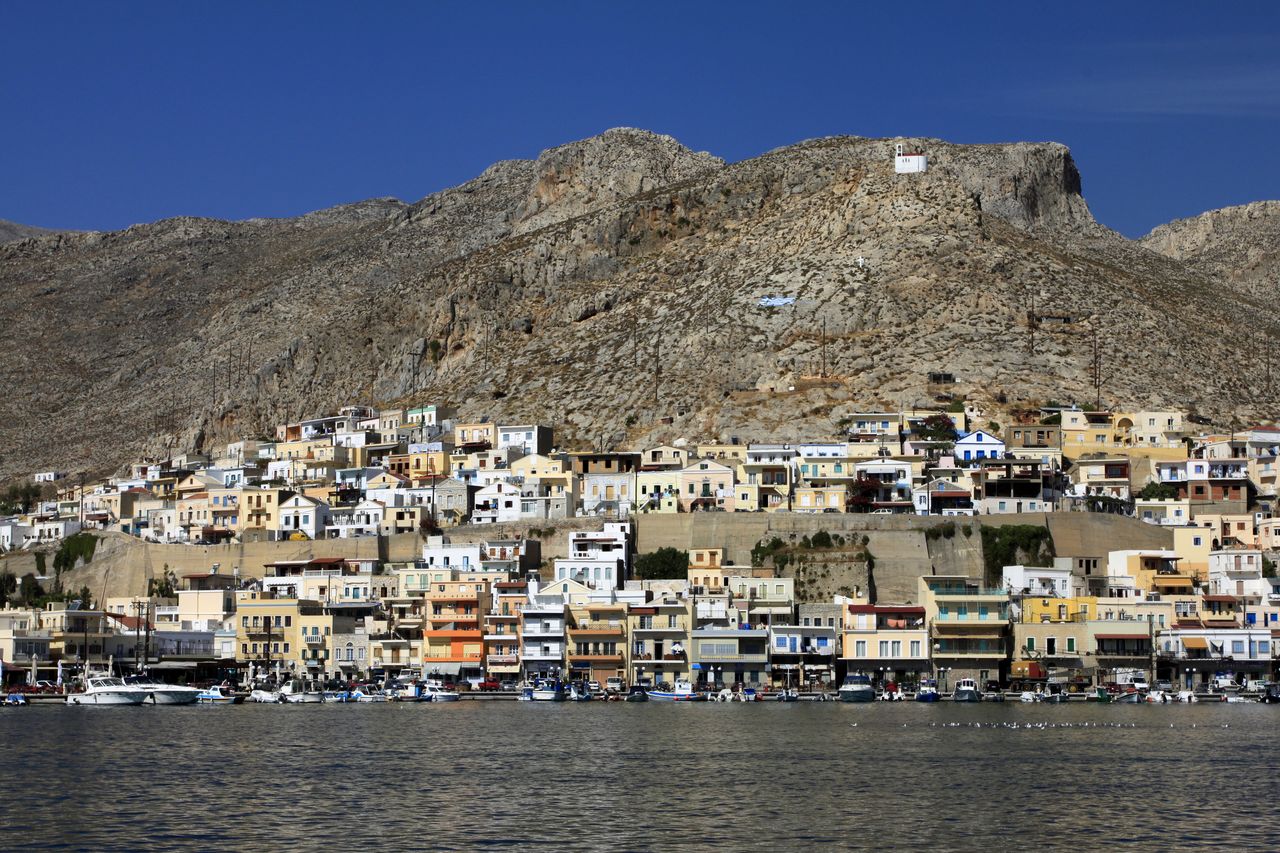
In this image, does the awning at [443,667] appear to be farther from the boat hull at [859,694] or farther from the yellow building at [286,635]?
the boat hull at [859,694]

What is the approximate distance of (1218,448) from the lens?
13325 centimetres

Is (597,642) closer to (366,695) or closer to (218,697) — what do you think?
(366,695)

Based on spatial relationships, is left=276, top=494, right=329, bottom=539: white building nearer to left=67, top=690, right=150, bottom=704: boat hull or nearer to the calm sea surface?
left=67, top=690, right=150, bottom=704: boat hull

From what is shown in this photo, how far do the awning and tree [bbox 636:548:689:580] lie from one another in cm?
1282

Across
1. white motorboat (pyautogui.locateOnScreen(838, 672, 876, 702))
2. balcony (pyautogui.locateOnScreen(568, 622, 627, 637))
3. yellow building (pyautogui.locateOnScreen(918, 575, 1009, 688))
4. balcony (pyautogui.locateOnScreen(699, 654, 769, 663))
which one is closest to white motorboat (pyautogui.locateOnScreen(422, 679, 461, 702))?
balcony (pyautogui.locateOnScreen(568, 622, 627, 637))

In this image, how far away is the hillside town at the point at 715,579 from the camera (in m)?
110

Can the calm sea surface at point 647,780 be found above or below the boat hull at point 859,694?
below

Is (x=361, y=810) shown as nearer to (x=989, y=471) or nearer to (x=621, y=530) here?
(x=621, y=530)

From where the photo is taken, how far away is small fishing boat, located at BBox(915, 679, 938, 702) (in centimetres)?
10656

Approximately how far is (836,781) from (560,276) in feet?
417

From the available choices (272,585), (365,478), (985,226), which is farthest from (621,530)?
(985,226)

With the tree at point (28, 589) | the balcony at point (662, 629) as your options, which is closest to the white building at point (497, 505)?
the balcony at point (662, 629)

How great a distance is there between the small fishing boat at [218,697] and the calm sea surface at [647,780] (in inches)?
566

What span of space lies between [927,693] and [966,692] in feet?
6.81
